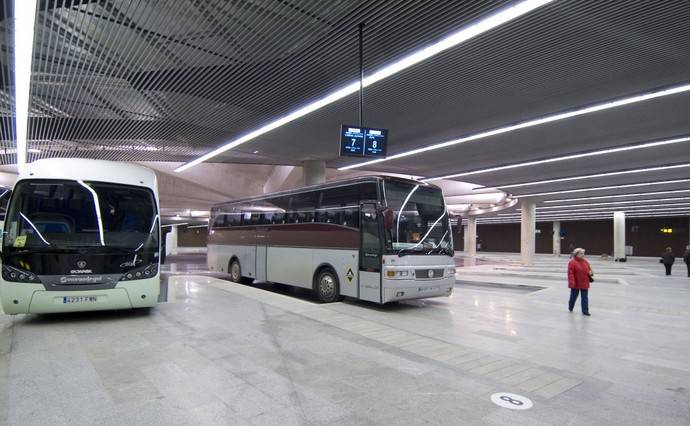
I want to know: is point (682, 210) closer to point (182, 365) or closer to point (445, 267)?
point (445, 267)

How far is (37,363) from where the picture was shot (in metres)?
5.21

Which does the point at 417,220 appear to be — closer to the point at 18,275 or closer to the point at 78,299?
the point at 78,299

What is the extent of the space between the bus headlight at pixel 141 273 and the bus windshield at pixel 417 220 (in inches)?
182

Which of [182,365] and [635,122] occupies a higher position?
[635,122]

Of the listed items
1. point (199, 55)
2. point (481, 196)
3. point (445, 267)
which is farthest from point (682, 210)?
point (199, 55)

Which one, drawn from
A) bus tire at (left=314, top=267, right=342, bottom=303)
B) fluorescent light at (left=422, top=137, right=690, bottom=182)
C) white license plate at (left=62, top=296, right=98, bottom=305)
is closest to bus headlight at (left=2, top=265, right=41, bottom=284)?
white license plate at (left=62, top=296, right=98, bottom=305)

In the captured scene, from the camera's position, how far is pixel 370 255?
9.66m

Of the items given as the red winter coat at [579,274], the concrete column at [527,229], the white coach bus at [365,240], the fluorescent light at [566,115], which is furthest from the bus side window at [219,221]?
the concrete column at [527,229]

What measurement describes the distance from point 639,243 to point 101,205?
178 feet

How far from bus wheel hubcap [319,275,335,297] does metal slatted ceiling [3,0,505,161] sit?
453cm

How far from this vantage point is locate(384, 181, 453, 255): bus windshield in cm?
953

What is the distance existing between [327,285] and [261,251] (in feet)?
12.3

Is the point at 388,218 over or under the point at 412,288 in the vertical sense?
over

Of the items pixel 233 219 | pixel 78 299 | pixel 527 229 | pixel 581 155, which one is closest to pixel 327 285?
pixel 78 299
